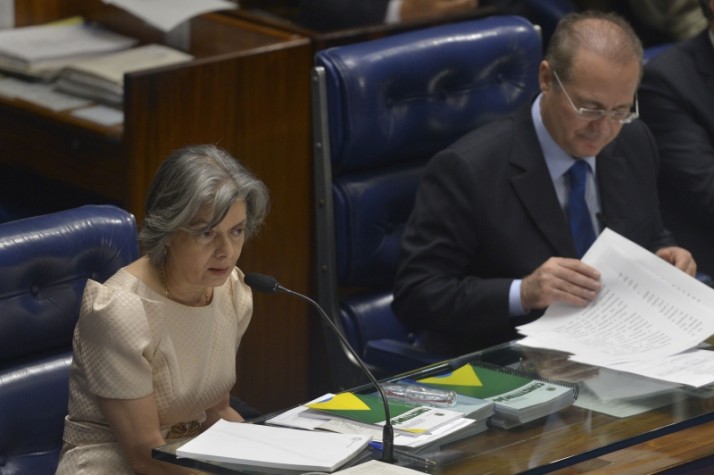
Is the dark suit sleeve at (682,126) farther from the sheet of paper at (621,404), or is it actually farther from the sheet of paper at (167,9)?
the sheet of paper at (621,404)

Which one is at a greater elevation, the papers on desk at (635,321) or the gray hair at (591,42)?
the gray hair at (591,42)

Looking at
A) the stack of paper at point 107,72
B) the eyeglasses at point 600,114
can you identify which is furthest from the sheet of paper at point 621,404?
the stack of paper at point 107,72

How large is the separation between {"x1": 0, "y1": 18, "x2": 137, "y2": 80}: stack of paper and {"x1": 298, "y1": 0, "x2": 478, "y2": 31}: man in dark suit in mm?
519

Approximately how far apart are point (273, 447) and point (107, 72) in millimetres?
1751

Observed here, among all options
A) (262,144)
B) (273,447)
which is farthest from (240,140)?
(273,447)

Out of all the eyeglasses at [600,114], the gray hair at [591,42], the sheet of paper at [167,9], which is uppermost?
the gray hair at [591,42]

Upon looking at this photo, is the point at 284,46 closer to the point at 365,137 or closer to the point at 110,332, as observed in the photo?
the point at 365,137

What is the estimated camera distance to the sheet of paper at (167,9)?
11.8 feet

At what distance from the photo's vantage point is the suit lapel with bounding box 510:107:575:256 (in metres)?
2.95

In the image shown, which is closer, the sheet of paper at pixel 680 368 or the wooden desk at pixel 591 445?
the wooden desk at pixel 591 445

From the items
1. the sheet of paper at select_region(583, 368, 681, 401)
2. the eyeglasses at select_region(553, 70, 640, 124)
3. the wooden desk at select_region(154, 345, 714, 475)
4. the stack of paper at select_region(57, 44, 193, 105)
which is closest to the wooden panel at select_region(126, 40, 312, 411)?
the stack of paper at select_region(57, 44, 193, 105)

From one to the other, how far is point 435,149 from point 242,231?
3.24ft

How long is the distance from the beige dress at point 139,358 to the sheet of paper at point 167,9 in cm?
129

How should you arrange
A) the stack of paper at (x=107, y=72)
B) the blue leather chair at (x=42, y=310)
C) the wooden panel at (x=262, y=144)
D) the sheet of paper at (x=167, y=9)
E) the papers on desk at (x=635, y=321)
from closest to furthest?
the blue leather chair at (x=42, y=310)
the papers on desk at (x=635, y=321)
the wooden panel at (x=262, y=144)
the stack of paper at (x=107, y=72)
the sheet of paper at (x=167, y=9)
